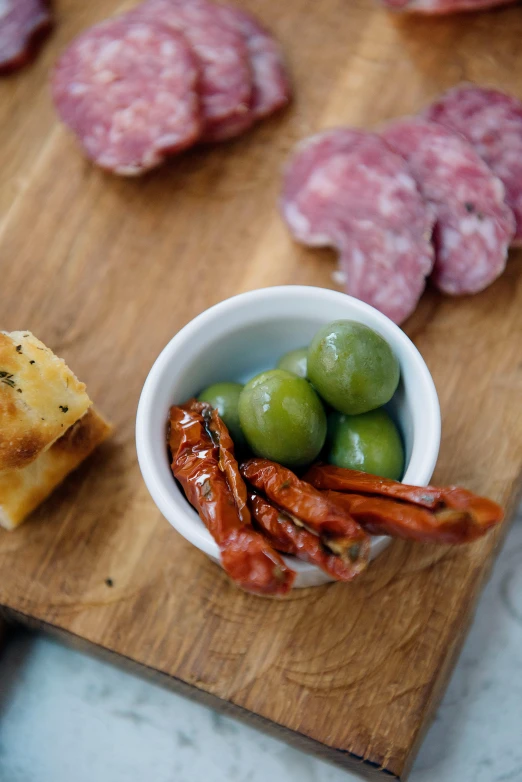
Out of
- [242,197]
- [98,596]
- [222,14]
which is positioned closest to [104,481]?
[98,596]

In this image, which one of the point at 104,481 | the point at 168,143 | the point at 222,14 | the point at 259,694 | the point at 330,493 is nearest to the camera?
the point at 330,493

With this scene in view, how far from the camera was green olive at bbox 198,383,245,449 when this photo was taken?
0.96 meters

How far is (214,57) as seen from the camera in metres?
1.32

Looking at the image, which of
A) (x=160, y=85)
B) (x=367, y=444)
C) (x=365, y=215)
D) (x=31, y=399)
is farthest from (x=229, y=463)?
(x=160, y=85)

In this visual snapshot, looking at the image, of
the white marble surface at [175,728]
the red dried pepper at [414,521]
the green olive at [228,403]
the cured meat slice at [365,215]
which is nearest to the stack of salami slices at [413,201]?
the cured meat slice at [365,215]

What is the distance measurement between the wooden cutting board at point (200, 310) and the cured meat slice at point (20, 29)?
0.03 meters

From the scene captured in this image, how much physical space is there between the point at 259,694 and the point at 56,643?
375 mm

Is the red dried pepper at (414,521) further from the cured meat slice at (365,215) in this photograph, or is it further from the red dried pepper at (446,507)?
the cured meat slice at (365,215)

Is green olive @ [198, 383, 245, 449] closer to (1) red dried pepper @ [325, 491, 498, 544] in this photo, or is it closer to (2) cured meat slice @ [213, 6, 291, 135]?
(1) red dried pepper @ [325, 491, 498, 544]

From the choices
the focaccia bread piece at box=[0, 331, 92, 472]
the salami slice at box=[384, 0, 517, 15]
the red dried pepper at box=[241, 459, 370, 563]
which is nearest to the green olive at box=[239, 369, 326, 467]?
the red dried pepper at box=[241, 459, 370, 563]

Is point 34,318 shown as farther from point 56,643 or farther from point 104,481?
point 56,643

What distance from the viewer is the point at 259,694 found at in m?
1.04

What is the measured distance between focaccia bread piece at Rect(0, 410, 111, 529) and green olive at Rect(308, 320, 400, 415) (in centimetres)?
36

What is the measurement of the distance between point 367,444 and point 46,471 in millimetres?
464
